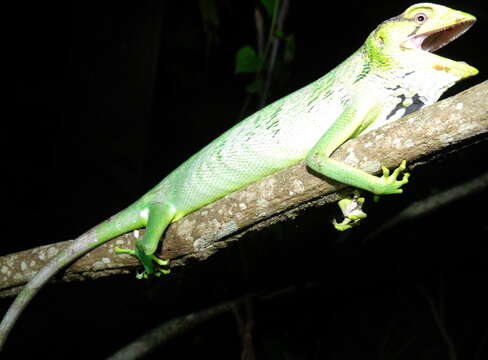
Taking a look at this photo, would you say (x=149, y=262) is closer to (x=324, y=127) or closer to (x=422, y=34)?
(x=324, y=127)

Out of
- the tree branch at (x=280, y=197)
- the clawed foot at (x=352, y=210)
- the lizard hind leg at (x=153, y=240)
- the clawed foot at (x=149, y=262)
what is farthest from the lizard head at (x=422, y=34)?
the clawed foot at (x=149, y=262)

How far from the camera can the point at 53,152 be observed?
4.65 m

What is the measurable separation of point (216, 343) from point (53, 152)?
303cm

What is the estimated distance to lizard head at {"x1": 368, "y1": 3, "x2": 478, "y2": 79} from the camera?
1963 millimetres

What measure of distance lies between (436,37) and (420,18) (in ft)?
0.80

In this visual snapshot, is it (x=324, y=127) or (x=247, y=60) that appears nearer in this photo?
(x=324, y=127)

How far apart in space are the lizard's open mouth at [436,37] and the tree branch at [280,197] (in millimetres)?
653

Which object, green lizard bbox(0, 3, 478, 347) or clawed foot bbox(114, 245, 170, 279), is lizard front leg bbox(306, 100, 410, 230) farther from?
clawed foot bbox(114, 245, 170, 279)

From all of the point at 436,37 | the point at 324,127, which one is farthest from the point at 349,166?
the point at 436,37

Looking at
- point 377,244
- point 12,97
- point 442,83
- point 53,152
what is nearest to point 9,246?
point 53,152

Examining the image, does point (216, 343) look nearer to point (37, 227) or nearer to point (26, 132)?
point (37, 227)

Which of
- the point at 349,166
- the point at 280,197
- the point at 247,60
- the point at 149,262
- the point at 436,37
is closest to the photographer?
the point at 349,166

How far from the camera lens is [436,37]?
222 cm

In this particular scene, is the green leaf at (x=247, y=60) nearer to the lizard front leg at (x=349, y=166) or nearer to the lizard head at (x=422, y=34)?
the lizard head at (x=422, y=34)
